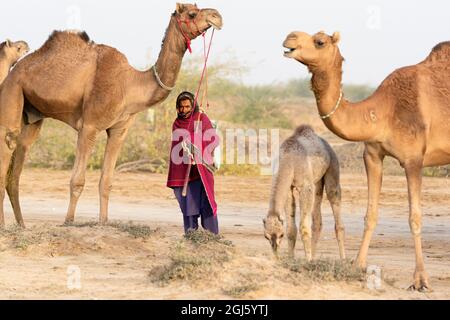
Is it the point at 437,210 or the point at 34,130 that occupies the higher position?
the point at 34,130

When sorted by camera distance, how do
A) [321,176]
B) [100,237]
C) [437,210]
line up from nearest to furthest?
[321,176], [100,237], [437,210]

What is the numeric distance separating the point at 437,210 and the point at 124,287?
877cm

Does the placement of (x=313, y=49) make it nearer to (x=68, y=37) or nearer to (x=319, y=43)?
(x=319, y=43)

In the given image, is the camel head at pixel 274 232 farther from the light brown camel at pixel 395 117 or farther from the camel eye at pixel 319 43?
the camel eye at pixel 319 43

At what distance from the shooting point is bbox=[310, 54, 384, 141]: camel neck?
8992 mm

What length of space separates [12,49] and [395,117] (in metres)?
6.14

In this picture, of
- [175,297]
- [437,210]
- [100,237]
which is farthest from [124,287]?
[437,210]

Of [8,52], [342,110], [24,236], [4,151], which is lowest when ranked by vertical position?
[24,236]

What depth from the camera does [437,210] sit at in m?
16.5

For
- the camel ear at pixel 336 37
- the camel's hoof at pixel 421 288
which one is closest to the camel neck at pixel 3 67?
the camel ear at pixel 336 37

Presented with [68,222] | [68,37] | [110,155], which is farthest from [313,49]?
[68,37]

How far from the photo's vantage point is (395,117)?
9.45m

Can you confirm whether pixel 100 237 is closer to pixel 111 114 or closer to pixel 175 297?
pixel 111 114

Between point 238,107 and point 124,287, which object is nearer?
point 124,287
